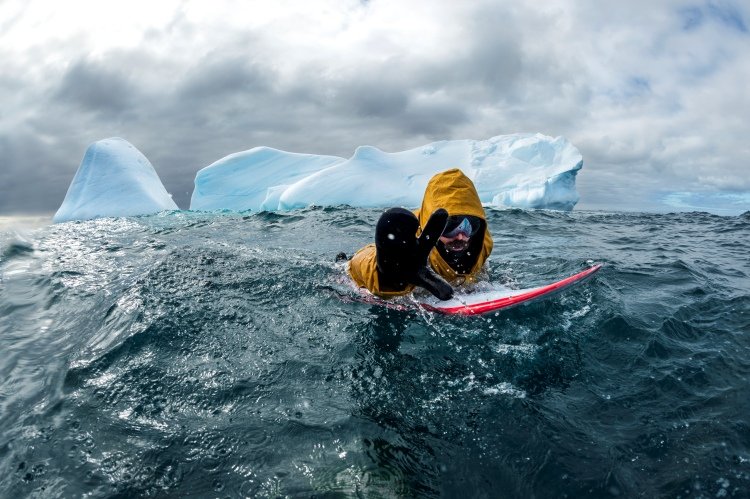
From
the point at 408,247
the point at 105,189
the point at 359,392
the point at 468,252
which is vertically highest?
the point at 105,189

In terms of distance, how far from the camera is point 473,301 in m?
4.73

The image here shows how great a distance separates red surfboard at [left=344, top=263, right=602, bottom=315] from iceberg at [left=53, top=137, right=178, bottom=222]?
2175 centimetres

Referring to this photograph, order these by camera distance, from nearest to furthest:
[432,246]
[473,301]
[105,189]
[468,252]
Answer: [432,246] < [473,301] < [468,252] < [105,189]

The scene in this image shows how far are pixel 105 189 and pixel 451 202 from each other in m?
23.3

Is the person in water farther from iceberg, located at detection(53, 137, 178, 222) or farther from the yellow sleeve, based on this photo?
iceberg, located at detection(53, 137, 178, 222)

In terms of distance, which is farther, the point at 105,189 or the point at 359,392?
the point at 105,189

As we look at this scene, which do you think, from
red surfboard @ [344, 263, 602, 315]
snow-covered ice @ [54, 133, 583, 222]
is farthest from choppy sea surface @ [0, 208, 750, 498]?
snow-covered ice @ [54, 133, 583, 222]

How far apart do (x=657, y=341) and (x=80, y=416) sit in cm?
489

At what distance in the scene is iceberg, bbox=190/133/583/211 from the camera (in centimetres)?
2331

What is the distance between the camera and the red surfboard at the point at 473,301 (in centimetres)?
457

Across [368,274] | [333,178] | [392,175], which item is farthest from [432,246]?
[392,175]

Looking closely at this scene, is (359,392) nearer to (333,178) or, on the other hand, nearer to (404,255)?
(404,255)

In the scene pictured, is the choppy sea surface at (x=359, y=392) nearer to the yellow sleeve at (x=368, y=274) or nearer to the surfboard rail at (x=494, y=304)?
the surfboard rail at (x=494, y=304)

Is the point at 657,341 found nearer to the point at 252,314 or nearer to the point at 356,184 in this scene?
the point at 252,314
